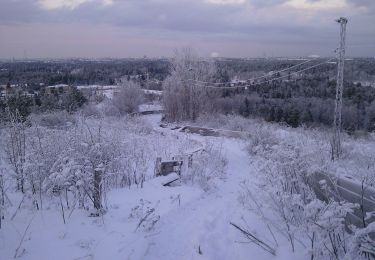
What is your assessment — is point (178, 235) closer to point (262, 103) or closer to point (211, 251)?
point (211, 251)

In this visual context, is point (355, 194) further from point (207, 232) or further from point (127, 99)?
point (127, 99)

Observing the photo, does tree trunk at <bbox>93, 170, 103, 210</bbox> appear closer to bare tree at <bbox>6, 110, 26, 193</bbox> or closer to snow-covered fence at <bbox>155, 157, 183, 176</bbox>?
bare tree at <bbox>6, 110, 26, 193</bbox>

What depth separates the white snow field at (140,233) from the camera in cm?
516

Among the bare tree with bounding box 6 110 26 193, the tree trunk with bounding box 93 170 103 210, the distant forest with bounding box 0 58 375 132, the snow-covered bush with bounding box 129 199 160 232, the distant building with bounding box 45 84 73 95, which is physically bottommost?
the distant forest with bounding box 0 58 375 132

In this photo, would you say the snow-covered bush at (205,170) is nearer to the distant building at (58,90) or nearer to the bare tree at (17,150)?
the bare tree at (17,150)

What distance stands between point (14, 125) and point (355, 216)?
22.9ft

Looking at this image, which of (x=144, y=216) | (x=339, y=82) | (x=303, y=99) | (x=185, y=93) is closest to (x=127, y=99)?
(x=185, y=93)

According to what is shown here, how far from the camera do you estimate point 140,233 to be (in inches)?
236

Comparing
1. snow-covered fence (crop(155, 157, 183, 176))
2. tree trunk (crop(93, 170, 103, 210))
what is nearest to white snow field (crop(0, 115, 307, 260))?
tree trunk (crop(93, 170, 103, 210))

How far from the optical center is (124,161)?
916cm

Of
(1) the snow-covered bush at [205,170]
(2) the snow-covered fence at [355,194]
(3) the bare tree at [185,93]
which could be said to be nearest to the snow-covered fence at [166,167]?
(1) the snow-covered bush at [205,170]

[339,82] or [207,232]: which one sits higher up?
[339,82]

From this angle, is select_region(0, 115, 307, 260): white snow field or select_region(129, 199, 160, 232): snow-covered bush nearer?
select_region(0, 115, 307, 260): white snow field

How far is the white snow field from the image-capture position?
5160 millimetres
